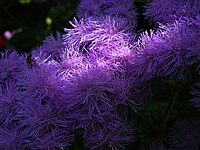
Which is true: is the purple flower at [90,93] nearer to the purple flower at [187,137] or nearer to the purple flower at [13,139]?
the purple flower at [13,139]

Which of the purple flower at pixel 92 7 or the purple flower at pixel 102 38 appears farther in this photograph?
the purple flower at pixel 92 7

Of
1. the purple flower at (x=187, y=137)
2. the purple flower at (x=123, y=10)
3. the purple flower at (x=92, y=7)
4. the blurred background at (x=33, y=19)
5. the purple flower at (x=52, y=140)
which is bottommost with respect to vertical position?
the purple flower at (x=52, y=140)

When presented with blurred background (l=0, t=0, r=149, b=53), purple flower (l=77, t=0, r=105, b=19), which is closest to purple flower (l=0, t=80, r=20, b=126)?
purple flower (l=77, t=0, r=105, b=19)

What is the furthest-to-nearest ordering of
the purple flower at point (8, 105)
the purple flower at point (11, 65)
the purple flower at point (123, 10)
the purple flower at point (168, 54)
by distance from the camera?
the purple flower at point (123, 10)
the purple flower at point (11, 65)
the purple flower at point (8, 105)
the purple flower at point (168, 54)

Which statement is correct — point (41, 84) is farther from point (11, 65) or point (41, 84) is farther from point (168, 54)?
point (168, 54)

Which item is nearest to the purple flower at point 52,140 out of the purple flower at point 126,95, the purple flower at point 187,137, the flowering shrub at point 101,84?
the flowering shrub at point 101,84

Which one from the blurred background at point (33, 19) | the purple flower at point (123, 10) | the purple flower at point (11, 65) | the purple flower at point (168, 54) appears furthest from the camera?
the blurred background at point (33, 19)

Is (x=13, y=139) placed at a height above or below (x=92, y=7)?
below

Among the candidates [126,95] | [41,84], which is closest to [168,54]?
[126,95]
